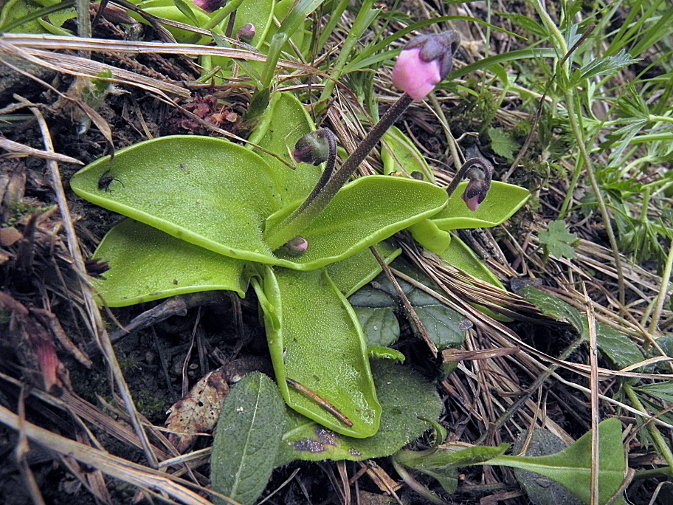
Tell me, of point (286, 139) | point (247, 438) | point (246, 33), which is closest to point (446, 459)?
point (247, 438)

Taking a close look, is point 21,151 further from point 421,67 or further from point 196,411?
point 421,67

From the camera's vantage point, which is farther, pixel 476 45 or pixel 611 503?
pixel 476 45

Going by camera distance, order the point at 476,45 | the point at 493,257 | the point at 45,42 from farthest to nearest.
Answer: the point at 476,45, the point at 493,257, the point at 45,42

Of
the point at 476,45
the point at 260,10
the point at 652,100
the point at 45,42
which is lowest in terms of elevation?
the point at 45,42

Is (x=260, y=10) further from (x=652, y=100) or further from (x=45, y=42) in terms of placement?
(x=652, y=100)

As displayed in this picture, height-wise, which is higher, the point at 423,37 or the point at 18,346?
the point at 423,37

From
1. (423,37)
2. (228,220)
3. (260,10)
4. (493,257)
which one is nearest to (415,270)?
(493,257)
